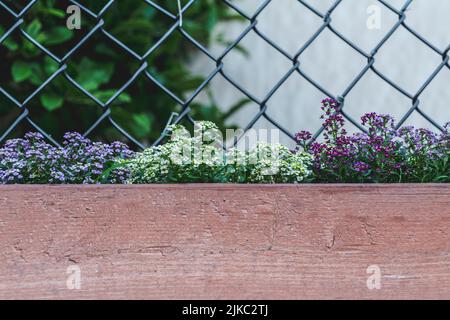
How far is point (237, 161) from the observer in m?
0.89

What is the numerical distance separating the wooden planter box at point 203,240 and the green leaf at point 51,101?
1.11 meters

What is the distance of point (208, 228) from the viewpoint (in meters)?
0.82

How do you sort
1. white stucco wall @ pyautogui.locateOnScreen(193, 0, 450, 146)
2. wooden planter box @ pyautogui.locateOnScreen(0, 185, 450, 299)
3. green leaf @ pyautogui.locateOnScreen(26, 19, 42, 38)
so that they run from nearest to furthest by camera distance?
1. wooden planter box @ pyautogui.locateOnScreen(0, 185, 450, 299)
2. green leaf @ pyautogui.locateOnScreen(26, 19, 42, 38)
3. white stucco wall @ pyautogui.locateOnScreen(193, 0, 450, 146)

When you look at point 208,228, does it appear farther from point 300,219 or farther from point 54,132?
point 54,132

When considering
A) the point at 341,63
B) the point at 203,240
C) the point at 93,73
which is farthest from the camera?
the point at 341,63

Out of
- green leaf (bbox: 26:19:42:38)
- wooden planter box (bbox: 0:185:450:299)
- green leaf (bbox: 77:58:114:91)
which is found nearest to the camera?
wooden planter box (bbox: 0:185:450:299)

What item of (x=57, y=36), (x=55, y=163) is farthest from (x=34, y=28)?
(x=55, y=163)

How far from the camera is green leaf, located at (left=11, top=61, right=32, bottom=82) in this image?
76.1 inches

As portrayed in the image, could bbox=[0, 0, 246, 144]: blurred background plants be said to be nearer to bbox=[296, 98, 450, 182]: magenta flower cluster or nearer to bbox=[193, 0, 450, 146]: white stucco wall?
bbox=[193, 0, 450, 146]: white stucco wall

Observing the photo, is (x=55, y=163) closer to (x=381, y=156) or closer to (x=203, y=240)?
(x=203, y=240)

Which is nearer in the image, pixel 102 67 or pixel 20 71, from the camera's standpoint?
pixel 20 71

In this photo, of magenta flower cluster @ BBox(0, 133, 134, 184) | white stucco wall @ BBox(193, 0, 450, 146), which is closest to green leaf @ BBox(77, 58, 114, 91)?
white stucco wall @ BBox(193, 0, 450, 146)

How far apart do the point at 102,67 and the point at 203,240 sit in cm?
141

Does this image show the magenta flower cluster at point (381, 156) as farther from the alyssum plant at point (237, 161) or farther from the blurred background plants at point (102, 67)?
the blurred background plants at point (102, 67)
